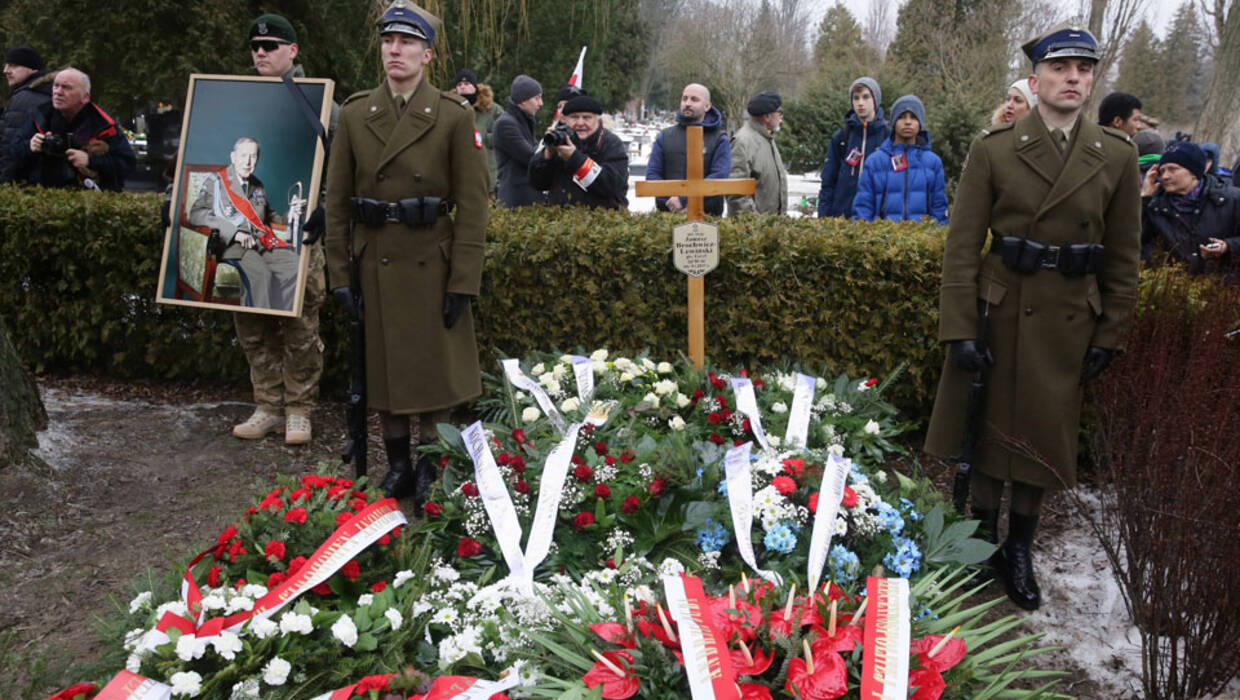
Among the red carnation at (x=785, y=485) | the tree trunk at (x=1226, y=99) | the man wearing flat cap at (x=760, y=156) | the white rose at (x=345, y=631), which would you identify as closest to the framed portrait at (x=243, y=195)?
the white rose at (x=345, y=631)

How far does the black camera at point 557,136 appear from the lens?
6.04 meters

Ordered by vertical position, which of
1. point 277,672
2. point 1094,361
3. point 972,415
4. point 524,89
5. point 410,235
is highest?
point 524,89

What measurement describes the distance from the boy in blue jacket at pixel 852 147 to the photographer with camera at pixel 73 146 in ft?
17.3

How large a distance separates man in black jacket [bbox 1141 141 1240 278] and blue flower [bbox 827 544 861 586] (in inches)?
145

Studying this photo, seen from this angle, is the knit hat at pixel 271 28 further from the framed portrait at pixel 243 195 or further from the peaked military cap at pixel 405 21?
the peaked military cap at pixel 405 21

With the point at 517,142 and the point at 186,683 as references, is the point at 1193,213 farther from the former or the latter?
the point at 186,683

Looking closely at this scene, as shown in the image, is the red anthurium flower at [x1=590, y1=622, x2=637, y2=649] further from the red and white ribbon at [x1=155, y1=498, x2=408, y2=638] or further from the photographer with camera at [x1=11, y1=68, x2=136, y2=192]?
the photographer with camera at [x1=11, y1=68, x2=136, y2=192]

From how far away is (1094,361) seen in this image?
3.64 m

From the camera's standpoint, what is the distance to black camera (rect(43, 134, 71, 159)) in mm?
6504

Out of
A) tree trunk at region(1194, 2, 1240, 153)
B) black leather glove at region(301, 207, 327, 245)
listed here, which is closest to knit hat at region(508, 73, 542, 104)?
black leather glove at region(301, 207, 327, 245)

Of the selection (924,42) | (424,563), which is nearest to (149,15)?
(424,563)

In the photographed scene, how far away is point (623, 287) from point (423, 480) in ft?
5.40

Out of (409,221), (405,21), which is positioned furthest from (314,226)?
(405,21)

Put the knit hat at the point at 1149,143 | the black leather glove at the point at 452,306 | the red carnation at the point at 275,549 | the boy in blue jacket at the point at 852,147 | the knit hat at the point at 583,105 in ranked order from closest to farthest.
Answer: the red carnation at the point at 275,549 < the black leather glove at the point at 452,306 < the knit hat at the point at 583,105 < the knit hat at the point at 1149,143 < the boy in blue jacket at the point at 852,147
